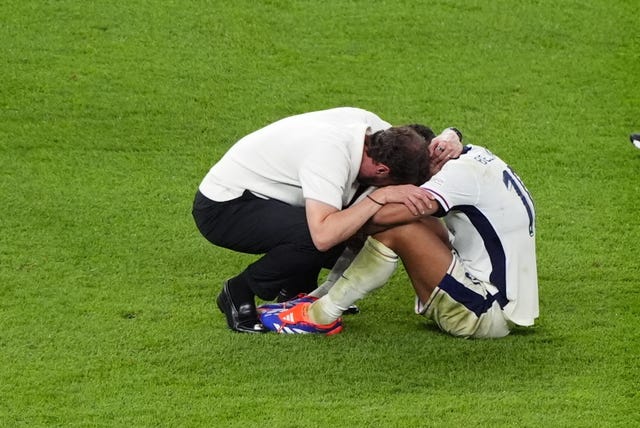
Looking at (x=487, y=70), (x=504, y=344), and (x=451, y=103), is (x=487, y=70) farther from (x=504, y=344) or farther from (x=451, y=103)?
(x=504, y=344)

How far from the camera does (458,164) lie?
16.9ft

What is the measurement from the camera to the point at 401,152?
5074mm

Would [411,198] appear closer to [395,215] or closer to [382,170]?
[395,215]

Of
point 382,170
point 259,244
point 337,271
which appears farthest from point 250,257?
point 382,170

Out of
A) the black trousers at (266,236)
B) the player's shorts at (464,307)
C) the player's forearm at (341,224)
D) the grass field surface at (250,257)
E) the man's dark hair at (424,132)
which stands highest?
the man's dark hair at (424,132)

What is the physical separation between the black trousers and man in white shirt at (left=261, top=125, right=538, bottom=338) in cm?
17

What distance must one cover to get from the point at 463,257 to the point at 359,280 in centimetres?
44

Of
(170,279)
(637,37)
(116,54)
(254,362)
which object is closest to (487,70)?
(637,37)

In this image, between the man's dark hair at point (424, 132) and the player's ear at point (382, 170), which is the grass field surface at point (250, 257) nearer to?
the player's ear at point (382, 170)

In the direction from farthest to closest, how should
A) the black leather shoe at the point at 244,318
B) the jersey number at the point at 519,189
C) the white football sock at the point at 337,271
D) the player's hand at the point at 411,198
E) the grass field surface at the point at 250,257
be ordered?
the white football sock at the point at 337,271 < the black leather shoe at the point at 244,318 < the jersey number at the point at 519,189 < the player's hand at the point at 411,198 < the grass field surface at the point at 250,257

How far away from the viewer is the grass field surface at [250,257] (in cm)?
482

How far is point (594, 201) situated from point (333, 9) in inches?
119

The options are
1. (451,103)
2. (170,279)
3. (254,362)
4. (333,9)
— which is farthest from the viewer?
(333,9)

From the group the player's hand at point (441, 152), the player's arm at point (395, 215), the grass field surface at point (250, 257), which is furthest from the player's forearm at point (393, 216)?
the grass field surface at point (250, 257)
